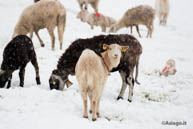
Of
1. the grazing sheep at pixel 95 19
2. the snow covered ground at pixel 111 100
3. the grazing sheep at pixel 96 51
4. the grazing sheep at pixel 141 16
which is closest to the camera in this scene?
the snow covered ground at pixel 111 100

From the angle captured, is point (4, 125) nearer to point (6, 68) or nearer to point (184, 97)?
point (6, 68)

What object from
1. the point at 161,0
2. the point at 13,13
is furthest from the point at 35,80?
the point at 161,0

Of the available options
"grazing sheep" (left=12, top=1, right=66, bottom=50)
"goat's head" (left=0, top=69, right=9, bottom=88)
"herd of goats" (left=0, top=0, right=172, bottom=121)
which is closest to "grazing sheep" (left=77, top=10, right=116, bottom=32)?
"grazing sheep" (left=12, top=1, right=66, bottom=50)

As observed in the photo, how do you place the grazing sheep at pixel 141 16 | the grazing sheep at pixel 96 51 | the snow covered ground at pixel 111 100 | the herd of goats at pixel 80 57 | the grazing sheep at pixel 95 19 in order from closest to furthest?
the snow covered ground at pixel 111 100 → the herd of goats at pixel 80 57 → the grazing sheep at pixel 96 51 → the grazing sheep at pixel 141 16 → the grazing sheep at pixel 95 19

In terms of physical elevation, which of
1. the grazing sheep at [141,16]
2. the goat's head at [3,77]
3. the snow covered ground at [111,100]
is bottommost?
the snow covered ground at [111,100]

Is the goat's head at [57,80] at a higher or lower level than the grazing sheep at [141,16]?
lower

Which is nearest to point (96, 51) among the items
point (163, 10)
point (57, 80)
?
point (57, 80)

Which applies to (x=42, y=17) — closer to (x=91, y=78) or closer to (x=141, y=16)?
(x=91, y=78)

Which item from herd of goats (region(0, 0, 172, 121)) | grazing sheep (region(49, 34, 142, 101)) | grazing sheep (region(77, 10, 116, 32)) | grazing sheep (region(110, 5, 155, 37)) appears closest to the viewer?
herd of goats (region(0, 0, 172, 121))

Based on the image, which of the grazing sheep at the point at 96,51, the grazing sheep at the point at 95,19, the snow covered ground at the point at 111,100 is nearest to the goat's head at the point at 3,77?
the snow covered ground at the point at 111,100

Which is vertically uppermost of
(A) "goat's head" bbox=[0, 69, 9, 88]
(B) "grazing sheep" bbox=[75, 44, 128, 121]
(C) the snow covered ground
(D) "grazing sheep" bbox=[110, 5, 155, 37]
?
(D) "grazing sheep" bbox=[110, 5, 155, 37]

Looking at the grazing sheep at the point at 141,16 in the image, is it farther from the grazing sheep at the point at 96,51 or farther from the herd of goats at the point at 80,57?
the grazing sheep at the point at 96,51

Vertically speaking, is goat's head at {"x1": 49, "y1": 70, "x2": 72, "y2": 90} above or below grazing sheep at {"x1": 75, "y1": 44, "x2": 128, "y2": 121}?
below

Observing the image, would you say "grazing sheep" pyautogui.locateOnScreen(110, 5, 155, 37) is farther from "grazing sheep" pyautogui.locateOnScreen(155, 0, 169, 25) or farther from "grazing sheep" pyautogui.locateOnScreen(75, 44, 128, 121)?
"grazing sheep" pyautogui.locateOnScreen(75, 44, 128, 121)
